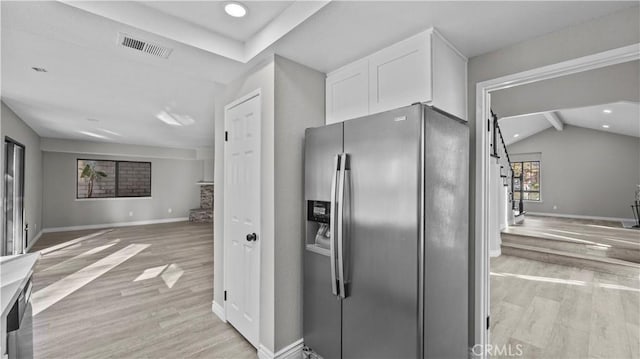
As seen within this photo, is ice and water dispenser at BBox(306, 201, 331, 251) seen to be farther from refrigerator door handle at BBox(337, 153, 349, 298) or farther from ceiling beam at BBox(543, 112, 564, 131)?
ceiling beam at BBox(543, 112, 564, 131)

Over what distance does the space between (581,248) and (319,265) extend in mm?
5455

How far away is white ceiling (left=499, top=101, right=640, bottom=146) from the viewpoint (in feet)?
20.7

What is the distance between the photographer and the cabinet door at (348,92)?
2.08 metres

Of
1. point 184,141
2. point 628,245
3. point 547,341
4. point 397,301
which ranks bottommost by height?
point 547,341

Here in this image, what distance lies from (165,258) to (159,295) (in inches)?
69.7

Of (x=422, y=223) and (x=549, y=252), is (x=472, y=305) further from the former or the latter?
(x=549, y=252)

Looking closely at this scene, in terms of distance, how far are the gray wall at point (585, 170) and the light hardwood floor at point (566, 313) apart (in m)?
6.25

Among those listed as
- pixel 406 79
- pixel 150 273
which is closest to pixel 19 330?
pixel 406 79

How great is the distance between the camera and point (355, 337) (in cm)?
175

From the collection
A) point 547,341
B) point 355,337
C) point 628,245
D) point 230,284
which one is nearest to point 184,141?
point 230,284

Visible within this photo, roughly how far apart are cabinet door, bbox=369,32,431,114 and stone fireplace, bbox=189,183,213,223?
8.42 metres

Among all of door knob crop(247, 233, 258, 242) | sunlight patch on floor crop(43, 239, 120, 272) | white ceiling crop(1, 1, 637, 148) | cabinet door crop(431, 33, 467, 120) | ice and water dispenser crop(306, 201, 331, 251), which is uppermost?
white ceiling crop(1, 1, 637, 148)

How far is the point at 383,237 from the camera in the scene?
1.62 meters

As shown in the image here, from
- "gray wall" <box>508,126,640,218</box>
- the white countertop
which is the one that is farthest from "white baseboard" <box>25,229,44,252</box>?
"gray wall" <box>508,126,640,218</box>
